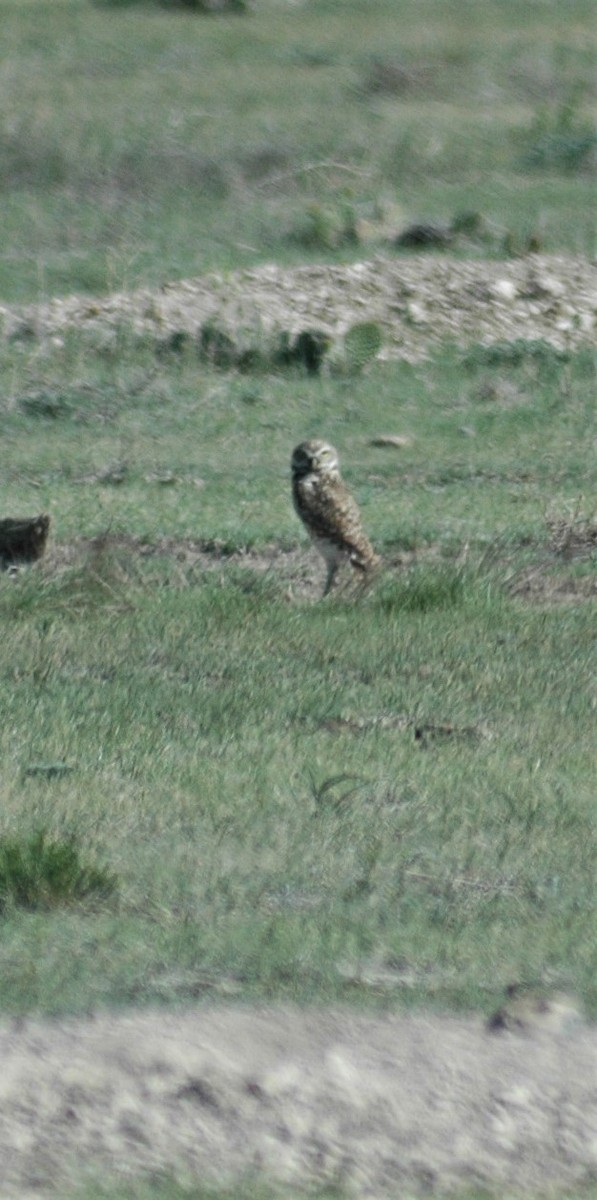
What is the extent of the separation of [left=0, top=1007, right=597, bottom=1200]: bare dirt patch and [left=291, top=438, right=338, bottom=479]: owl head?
451 cm

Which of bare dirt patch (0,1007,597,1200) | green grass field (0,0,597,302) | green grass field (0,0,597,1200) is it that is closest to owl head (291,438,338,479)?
green grass field (0,0,597,1200)

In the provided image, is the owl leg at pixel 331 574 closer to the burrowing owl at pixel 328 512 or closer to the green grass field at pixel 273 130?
the burrowing owl at pixel 328 512

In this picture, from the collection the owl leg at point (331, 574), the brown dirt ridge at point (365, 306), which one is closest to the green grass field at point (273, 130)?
the brown dirt ridge at point (365, 306)

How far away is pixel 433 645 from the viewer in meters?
8.19

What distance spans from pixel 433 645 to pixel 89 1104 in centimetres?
389

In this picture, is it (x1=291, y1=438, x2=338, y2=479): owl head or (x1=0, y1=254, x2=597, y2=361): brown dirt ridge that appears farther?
(x1=0, y1=254, x2=597, y2=361): brown dirt ridge

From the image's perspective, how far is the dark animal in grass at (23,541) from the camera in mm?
9703

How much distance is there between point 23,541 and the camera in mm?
9734

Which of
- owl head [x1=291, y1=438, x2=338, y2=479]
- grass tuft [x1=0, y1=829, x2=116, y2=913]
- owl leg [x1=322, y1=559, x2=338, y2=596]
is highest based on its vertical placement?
owl head [x1=291, y1=438, x2=338, y2=479]

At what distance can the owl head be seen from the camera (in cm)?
912

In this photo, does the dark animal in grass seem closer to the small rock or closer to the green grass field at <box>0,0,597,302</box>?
the small rock

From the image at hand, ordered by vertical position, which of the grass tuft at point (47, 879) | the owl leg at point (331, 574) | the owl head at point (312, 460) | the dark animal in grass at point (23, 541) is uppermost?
the owl head at point (312, 460)

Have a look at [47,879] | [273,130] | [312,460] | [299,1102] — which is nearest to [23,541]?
[312,460]

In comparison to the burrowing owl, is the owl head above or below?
above
